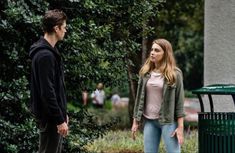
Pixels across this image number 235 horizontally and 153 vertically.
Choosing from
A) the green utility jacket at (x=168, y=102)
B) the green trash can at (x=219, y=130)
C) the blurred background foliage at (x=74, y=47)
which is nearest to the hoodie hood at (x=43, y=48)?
the green utility jacket at (x=168, y=102)

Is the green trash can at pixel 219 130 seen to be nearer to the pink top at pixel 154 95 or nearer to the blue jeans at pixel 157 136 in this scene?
the blue jeans at pixel 157 136

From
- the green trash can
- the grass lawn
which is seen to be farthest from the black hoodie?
the grass lawn

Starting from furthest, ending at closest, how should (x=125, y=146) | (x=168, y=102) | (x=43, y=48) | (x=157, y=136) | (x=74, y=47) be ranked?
(x=125, y=146)
(x=74, y=47)
(x=157, y=136)
(x=168, y=102)
(x=43, y=48)

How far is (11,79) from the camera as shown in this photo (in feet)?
26.9

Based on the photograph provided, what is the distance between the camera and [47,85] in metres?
5.40

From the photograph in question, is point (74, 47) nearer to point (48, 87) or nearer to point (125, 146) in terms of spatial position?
point (125, 146)

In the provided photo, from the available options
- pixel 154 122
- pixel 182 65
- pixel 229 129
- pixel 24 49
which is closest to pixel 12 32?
pixel 24 49

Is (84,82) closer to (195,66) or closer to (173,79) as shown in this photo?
(173,79)

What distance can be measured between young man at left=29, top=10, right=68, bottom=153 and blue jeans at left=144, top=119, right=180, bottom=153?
117cm

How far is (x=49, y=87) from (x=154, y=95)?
1.40 m

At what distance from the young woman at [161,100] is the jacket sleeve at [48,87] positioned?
4.12ft

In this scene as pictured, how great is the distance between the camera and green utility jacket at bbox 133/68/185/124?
6.27 meters

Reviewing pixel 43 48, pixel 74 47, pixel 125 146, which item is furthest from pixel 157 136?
pixel 125 146

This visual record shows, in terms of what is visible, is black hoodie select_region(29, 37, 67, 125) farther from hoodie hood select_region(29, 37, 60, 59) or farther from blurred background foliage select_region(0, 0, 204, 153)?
blurred background foliage select_region(0, 0, 204, 153)
